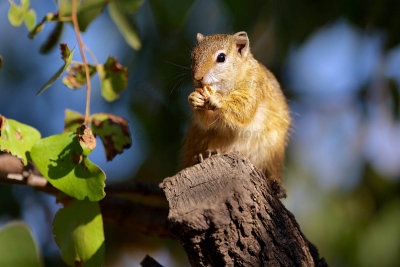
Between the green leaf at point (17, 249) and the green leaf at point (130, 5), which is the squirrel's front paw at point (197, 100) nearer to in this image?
the green leaf at point (130, 5)

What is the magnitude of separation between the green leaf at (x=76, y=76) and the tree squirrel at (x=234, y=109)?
66 centimetres

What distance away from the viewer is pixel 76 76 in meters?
2.38

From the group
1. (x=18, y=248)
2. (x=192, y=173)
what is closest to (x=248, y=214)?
(x=192, y=173)

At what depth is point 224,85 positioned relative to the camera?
306 cm

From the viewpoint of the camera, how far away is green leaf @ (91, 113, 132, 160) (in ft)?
7.38

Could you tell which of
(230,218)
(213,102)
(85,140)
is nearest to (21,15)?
(85,140)

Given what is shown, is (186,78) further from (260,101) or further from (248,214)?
(248,214)

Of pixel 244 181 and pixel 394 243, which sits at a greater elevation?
pixel 394 243

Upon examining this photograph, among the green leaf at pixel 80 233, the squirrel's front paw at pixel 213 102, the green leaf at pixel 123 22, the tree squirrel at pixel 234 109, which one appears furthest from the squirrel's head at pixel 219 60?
the green leaf at pixel 80 233

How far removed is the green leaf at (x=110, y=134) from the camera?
2.25 meters

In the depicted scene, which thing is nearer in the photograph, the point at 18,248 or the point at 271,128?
the point at 18,248

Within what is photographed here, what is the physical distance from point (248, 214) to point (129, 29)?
52.6 inches

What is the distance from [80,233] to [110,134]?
1.43ft

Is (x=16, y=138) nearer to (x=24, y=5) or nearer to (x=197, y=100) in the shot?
(x=24, y=5)
